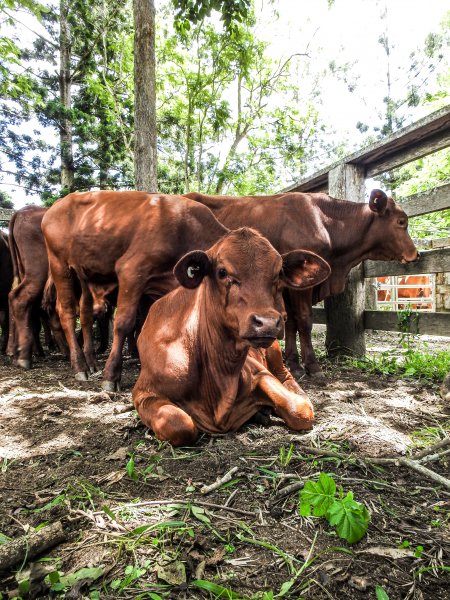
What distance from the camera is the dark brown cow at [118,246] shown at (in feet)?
14.2

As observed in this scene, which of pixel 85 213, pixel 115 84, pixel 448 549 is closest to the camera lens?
pixel 448 549

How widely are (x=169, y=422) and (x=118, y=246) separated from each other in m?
2.62

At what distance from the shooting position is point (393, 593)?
4.33 feet

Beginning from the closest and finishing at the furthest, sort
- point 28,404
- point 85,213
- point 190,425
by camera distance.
Answer: point 190,425, point 28,404, point 85,213

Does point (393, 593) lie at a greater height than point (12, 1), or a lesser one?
lesser

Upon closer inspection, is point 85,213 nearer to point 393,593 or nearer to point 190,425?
point 190,425

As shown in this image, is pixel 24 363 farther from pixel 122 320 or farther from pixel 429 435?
pixel 429 435

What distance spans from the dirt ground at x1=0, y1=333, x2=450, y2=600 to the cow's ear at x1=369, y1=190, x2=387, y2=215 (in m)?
2.56

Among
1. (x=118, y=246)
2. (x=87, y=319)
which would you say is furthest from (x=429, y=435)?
(x=87, y=319)

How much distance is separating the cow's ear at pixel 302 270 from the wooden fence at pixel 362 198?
2195 mm

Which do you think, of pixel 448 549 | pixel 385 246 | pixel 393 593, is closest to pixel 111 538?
pixel 393 593

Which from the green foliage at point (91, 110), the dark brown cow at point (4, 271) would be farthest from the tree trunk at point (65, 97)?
the dark brown cow at point (4, 271)

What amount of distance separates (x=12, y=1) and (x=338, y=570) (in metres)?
6.48

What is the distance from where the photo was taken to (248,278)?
2.47 meters
